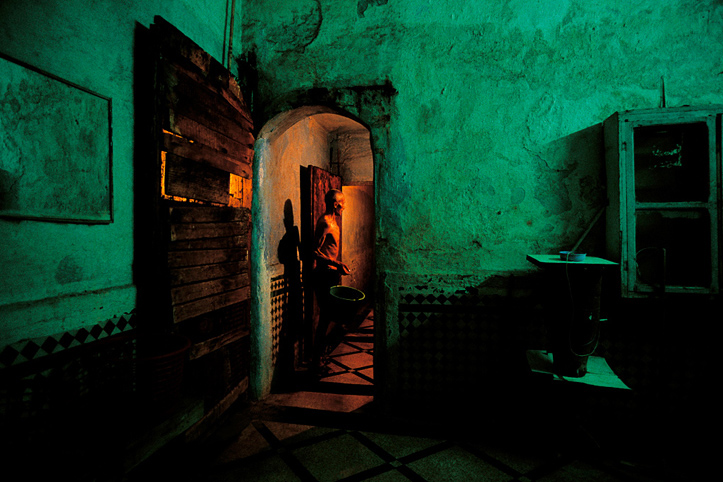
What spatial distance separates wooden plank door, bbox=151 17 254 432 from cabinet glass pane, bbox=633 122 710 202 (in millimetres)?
3131

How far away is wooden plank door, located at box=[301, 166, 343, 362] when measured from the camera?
430cm

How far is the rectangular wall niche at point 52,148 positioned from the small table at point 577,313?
9.24 ft

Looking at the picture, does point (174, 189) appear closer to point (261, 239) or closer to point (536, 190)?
point (261, 239)

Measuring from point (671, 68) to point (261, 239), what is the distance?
372cm

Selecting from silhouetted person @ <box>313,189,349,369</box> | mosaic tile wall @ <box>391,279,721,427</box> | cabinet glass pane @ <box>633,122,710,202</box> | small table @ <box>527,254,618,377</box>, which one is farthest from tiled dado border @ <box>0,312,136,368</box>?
cabinet glass pane @ <box>633,122,710,202</box>

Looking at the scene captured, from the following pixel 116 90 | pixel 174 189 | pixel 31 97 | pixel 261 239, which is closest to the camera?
pixel 31 97

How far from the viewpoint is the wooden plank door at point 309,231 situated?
430cm

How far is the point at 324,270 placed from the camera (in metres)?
4.15

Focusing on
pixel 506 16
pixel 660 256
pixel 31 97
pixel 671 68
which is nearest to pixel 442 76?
pixel 506 16

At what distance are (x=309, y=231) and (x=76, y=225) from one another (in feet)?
8.74

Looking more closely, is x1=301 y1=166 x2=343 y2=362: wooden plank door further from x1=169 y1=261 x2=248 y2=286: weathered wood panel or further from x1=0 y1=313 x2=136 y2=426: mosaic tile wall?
x1=0 y1=313 x2=136 y2=426: mosaic tile wall

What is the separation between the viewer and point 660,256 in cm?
247

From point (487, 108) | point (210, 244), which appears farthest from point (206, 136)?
point (487, 108)

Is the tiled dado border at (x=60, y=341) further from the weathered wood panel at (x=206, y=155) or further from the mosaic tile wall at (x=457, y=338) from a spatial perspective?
the mosaic tile wall at (x=457, y=338)
